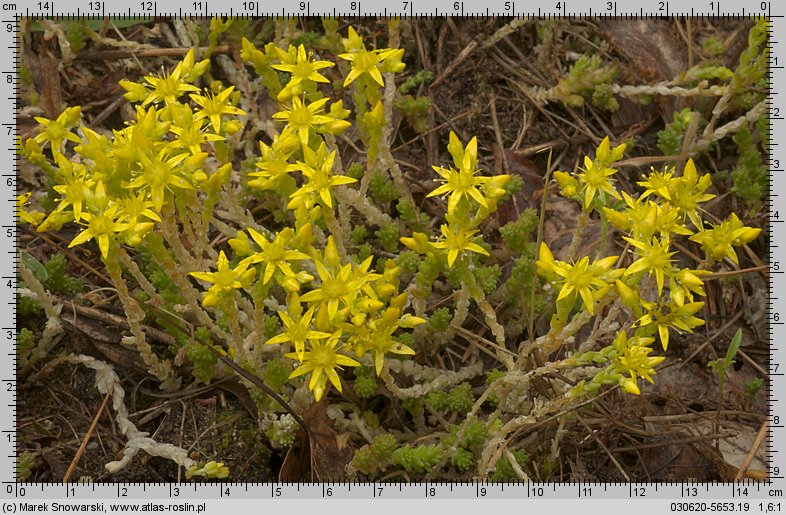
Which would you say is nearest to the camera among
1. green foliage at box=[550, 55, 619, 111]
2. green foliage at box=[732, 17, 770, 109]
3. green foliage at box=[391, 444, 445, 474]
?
green foliage at box=[391, 444, 445, 474]

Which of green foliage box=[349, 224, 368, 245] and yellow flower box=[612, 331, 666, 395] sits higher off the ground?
green foliage box=[349, 224, 368, 245]

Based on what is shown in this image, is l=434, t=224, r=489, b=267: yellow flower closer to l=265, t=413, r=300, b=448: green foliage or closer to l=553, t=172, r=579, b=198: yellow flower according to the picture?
l=553, t=172, r=579, b=198: yellow flower

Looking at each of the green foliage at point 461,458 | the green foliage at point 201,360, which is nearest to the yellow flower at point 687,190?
the green foliage at point 461,458

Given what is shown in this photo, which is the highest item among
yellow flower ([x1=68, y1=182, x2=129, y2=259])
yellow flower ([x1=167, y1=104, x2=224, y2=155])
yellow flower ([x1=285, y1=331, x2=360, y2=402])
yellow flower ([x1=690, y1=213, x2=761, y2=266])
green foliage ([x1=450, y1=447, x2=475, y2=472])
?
yellow flower ([x1=167, y1=104, x2=224, y2=155])

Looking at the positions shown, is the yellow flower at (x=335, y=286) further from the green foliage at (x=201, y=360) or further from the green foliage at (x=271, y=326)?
the green foliage at (x=201, y=360)

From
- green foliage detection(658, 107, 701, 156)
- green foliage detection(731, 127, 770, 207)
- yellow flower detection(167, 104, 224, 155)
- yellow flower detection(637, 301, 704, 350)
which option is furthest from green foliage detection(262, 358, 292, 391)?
green foliage detection(731, 127, 770, 207)

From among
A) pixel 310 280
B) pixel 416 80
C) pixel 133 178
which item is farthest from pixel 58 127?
pixel 416 80

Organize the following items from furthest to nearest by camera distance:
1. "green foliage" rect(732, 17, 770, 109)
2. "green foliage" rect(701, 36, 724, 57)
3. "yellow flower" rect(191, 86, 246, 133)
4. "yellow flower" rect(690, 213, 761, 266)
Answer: "green foliage" rect(701, 36, 724, 57), "green foliage" rect(732, 17, 770, 109), "yellow flower" rect(191, 86, 246, 133), "yellow flower" rect(690, 213, 761, 266)

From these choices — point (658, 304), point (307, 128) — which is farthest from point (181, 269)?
point (658, 304)

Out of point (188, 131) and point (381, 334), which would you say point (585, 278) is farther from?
point (188, 131)
